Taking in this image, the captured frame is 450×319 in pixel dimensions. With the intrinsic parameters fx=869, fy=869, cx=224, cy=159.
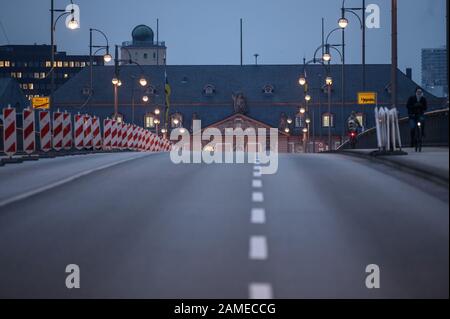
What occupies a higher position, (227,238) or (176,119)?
(176,119)

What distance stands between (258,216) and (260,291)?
12.6 ft

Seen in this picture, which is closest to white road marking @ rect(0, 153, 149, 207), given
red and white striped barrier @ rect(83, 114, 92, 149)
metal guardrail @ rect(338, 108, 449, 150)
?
metal guardrail @ rect(338, 108, 449, 150)

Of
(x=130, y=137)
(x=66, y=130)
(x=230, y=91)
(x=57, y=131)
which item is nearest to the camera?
(x=57, y=131)

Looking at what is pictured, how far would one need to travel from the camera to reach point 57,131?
31359 mm

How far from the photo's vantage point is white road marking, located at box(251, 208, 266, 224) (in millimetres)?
10695

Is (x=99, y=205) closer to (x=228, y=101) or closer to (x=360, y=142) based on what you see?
(x=360, y=142)

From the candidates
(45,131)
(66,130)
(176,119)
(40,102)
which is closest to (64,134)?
(66,130)

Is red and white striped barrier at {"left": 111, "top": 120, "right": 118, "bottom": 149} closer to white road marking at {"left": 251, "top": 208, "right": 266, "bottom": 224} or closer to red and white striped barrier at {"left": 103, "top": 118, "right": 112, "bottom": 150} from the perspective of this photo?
red and white striped barrier at {"left": 103, "top": 118, "right": 112, "bottom": 150}

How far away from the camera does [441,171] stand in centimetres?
1484

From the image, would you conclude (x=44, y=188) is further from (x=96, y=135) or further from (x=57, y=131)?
(x=96, y=135)

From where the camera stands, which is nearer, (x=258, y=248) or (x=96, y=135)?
(x=258, y=248)

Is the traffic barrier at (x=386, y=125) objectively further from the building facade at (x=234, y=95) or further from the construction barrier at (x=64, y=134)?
the building facade at (x=234, y=95)

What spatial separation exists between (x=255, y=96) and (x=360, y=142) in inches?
3237

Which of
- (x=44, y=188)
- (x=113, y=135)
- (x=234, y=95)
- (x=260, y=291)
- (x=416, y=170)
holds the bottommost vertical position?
(x=260, y=291)
